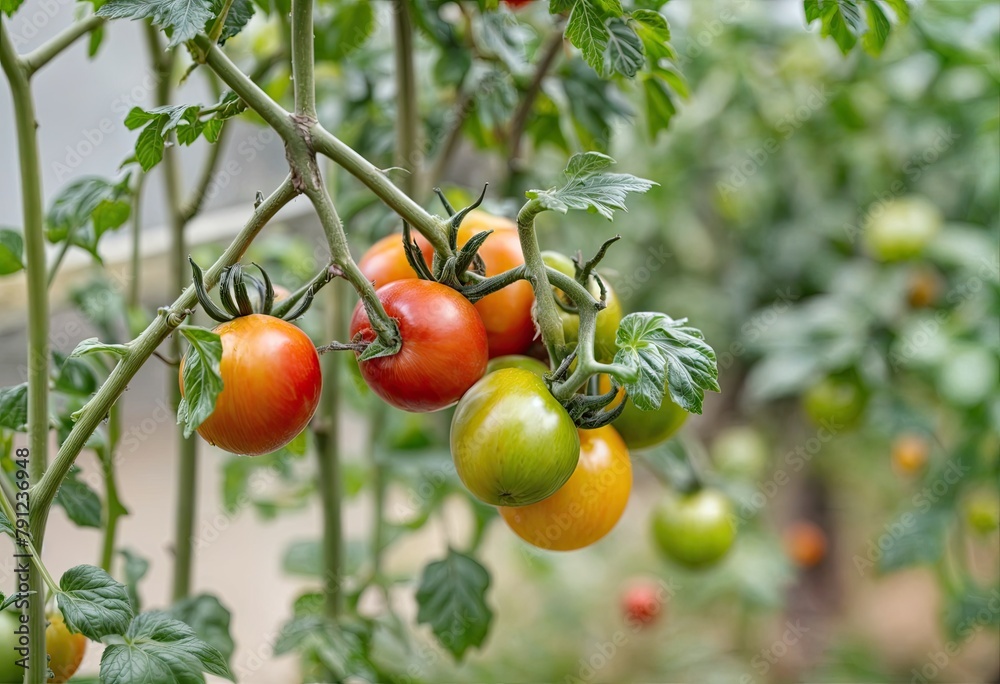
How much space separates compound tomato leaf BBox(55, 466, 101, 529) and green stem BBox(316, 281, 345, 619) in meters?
0.20

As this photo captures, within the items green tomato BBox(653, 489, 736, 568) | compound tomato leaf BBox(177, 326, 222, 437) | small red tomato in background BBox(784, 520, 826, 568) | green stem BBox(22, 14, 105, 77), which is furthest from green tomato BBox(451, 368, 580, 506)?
small red tomato in background BBox(784, 520, 826, 568)

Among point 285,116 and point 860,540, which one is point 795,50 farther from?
point 285,116

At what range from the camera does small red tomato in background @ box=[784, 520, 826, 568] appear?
1.37 meters

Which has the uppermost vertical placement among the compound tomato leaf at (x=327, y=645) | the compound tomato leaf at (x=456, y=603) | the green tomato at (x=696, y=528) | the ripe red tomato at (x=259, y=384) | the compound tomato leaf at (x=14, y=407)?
the compound tomato leaf at (x=14, y=407)

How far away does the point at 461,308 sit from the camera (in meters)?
0.38

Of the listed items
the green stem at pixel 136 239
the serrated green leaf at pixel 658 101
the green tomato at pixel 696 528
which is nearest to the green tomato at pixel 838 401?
the green tomato at pixel 696 528

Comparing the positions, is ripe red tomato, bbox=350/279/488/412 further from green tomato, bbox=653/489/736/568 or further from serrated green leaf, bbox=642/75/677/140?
green tomato, bbox=653/489/736/568

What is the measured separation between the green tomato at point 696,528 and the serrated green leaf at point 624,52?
1.65 feet

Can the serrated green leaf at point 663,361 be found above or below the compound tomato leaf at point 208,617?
below

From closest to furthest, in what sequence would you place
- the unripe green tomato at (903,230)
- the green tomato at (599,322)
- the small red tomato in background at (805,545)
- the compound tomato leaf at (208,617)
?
the green tomato at (599,322) < the compound tomato leaf at (208,617) < the unripe green tomato at (903,230) < the small red tomato in background at (805,545)

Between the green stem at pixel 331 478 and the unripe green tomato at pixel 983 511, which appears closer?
the green stem at pixel 331 478

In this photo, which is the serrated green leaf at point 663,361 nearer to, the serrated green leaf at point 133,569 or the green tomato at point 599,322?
the green tomato at point 599,322

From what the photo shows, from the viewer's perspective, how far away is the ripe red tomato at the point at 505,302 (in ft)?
1.38

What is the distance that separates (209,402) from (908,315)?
1.04 metres
